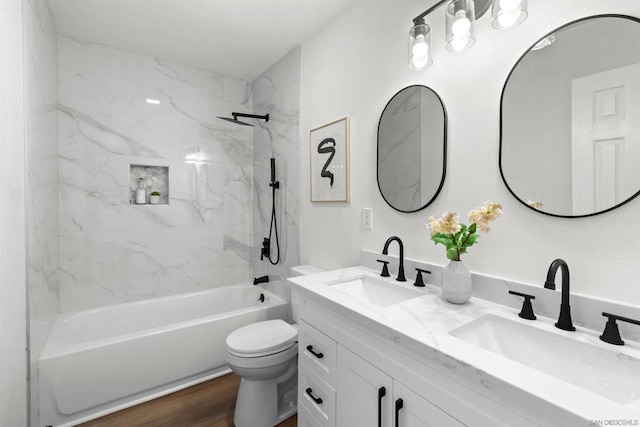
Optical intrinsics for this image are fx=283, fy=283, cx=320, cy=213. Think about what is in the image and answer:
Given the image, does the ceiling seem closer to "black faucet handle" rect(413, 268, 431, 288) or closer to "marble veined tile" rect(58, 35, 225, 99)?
"marble veined tile" rect(58, 35, 225, 99)

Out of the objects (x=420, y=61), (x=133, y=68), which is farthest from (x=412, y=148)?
(x=133, y=68)

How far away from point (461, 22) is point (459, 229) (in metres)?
0.82

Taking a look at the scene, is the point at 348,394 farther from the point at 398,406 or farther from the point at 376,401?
the point at 398,406

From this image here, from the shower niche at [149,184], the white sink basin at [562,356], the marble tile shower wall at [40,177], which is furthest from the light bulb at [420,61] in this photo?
the shower niche at [149,184]

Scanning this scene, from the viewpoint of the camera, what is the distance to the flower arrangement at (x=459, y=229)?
101cm

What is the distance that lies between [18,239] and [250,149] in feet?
7.04

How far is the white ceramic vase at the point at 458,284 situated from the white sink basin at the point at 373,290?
0.24 metres

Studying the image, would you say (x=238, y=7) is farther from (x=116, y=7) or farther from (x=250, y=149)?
(x=250, y=149)

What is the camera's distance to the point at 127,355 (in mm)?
1855

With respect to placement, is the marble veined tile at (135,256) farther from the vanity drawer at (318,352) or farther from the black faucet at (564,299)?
the black faucet at (564,299)

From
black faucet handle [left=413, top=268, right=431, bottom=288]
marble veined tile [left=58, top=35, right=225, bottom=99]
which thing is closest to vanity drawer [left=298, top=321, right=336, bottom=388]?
black faucet handle [left=413, top=268, right=431, bottom=288]

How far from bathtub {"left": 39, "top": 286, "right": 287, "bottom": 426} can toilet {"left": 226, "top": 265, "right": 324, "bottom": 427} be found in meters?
0.51

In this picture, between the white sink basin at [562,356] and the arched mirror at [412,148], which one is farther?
the arched mirror at [412,148]

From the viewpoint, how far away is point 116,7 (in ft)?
6.21
